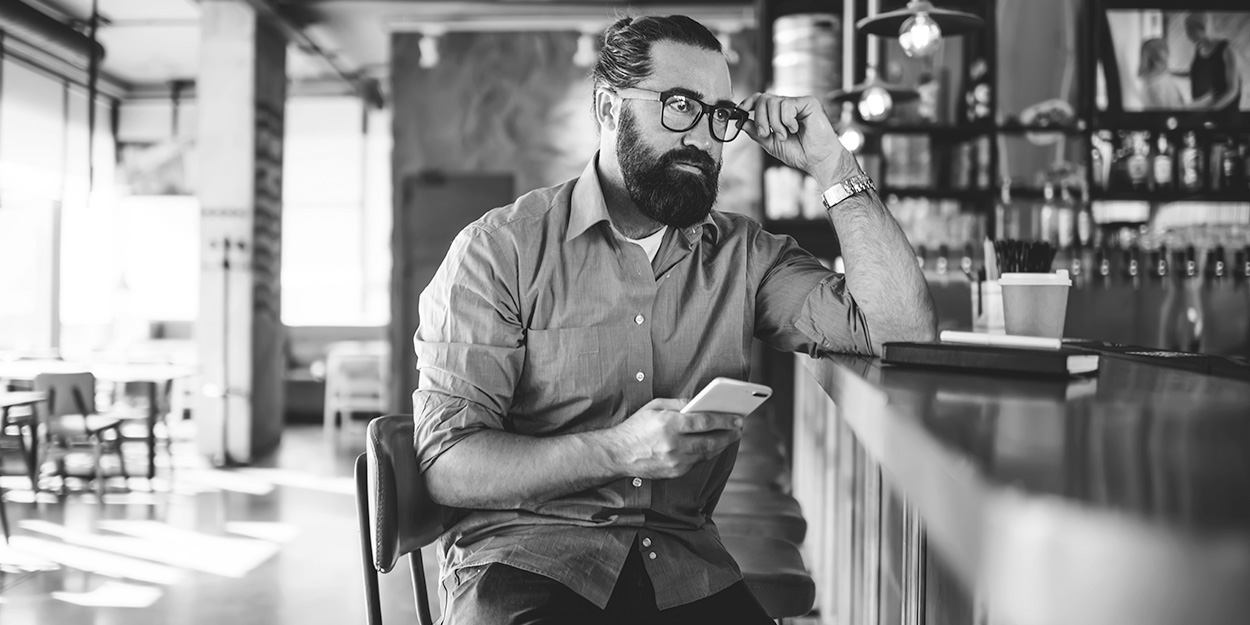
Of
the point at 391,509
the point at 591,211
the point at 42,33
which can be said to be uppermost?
the point at 42,33

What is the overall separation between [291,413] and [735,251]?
8.63 metres

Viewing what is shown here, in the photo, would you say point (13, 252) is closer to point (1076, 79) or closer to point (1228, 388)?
point (1228, 388)

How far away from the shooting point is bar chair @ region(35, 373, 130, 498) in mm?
5082

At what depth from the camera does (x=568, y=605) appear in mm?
1418

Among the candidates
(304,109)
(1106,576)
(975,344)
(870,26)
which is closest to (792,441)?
(870,26)

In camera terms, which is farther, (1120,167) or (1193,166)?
(1120,167)

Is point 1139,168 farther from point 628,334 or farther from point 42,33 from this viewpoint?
point 42,33

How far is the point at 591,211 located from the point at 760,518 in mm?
924

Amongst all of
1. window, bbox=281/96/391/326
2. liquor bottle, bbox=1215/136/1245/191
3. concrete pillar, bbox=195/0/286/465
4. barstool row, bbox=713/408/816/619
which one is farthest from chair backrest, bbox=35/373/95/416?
liquor bottle, bbox=1215/136/1245/191

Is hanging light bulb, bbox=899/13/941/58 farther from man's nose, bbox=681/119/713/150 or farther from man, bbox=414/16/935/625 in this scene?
man's nose, bbox=681/119/713/150

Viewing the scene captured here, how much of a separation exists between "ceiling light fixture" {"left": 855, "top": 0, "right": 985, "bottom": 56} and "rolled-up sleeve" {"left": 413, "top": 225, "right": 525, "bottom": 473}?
5.16 feet

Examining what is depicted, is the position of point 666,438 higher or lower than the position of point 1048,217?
lower

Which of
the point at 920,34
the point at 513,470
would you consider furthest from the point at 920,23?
the point at 513,470

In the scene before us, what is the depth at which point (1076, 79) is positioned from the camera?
4.99 meters
